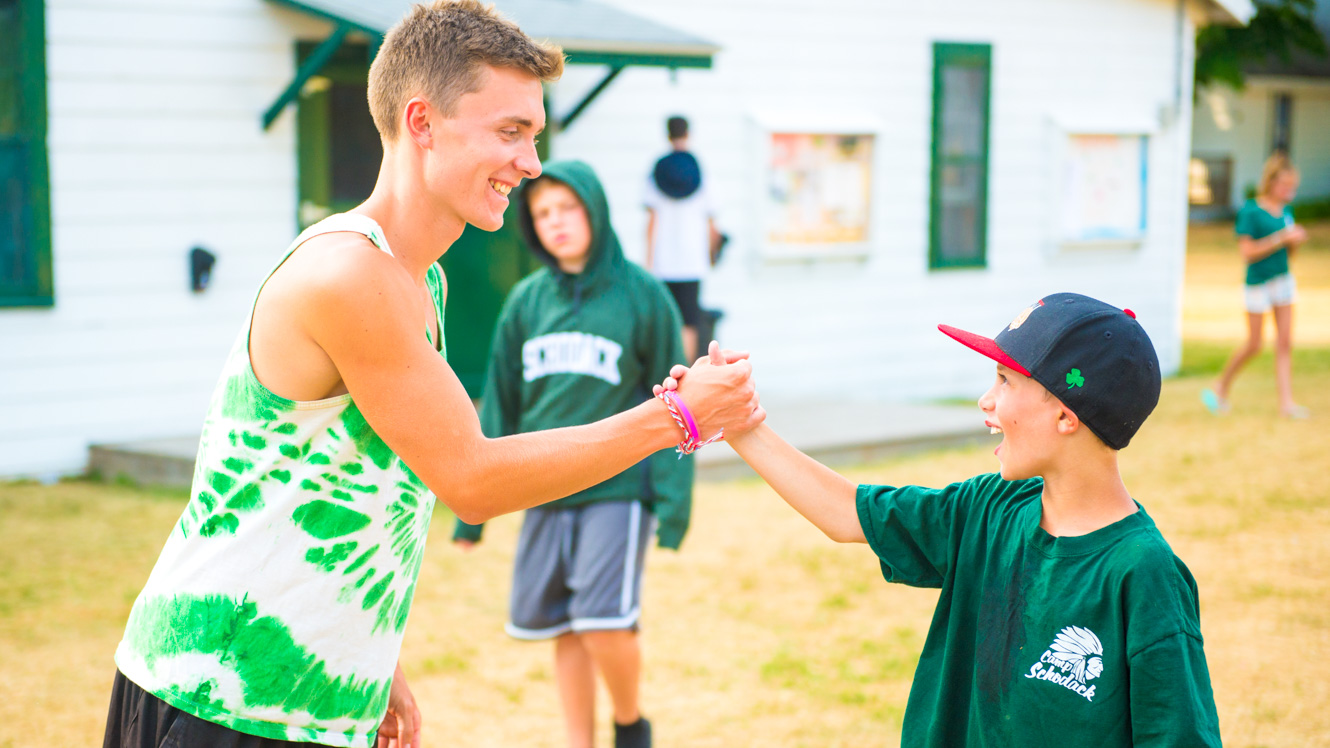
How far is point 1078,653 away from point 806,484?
68 centimetres

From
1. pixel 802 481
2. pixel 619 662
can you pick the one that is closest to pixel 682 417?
pixel 802 481

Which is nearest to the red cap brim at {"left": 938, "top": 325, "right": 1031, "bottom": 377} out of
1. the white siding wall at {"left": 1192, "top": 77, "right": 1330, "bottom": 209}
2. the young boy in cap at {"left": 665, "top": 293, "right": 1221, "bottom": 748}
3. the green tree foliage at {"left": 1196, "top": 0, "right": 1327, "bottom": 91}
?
the young boy in cap at {"left": 665, "top": 293, "right": 1221, "bottom": 748}

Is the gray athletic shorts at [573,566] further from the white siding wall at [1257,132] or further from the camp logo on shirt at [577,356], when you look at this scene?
the white siding wall at [1257,132]

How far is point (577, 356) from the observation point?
4.26 meters

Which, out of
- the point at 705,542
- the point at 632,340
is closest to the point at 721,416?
the point at 632,340

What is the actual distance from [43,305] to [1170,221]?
11.8m

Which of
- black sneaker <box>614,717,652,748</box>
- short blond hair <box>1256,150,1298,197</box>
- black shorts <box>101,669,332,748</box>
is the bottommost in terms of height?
black sneaker <box>614,717,652,748</box>

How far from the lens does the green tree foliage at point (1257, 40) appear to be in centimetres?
3466

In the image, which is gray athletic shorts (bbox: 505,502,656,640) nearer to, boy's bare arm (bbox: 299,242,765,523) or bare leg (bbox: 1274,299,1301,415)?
boy's bare arm (bbox: 299,242,765,523)

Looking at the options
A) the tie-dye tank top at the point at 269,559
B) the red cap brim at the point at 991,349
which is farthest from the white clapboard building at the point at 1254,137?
the tie-dye tank top at the point at 269,559

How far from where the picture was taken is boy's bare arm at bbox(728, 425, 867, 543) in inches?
101

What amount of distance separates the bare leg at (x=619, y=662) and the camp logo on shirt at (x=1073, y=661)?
204cm

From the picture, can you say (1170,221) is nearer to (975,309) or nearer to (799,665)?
(975,309)

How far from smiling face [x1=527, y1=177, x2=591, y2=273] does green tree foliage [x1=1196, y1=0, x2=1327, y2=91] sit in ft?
114
